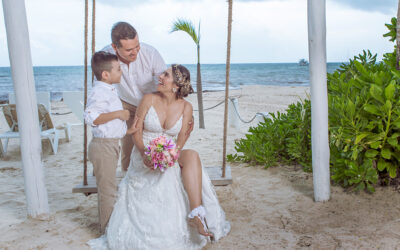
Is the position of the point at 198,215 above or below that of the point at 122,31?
below

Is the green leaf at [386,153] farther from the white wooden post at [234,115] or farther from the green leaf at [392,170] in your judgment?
the white wooden post at [234,115]

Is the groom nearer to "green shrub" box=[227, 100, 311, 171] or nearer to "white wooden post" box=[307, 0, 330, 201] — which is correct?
"white wooden post" box=[307, 0, 330, 201]

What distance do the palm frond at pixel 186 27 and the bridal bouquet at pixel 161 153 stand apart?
4.70 m

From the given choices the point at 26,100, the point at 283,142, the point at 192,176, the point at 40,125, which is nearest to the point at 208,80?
the point at 40,125

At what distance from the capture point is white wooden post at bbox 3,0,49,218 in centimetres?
281

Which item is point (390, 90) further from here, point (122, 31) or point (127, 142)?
point (127, 142)

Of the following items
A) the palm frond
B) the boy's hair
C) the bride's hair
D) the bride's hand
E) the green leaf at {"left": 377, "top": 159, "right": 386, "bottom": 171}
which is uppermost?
the palm frond

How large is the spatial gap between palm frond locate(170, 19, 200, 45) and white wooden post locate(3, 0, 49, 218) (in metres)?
4.17

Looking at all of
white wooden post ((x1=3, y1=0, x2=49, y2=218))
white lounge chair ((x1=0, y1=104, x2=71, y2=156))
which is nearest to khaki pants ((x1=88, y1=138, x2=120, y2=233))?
white wooden post ((x1=3, y1=0, x2=49, y2=218))

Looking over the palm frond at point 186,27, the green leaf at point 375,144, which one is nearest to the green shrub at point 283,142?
the green leaf at point 375,144

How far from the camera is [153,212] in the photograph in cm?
251

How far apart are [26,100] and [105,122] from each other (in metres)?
0.87

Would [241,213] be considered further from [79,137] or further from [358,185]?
[79,137]

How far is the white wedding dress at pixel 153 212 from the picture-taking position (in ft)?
8.11
